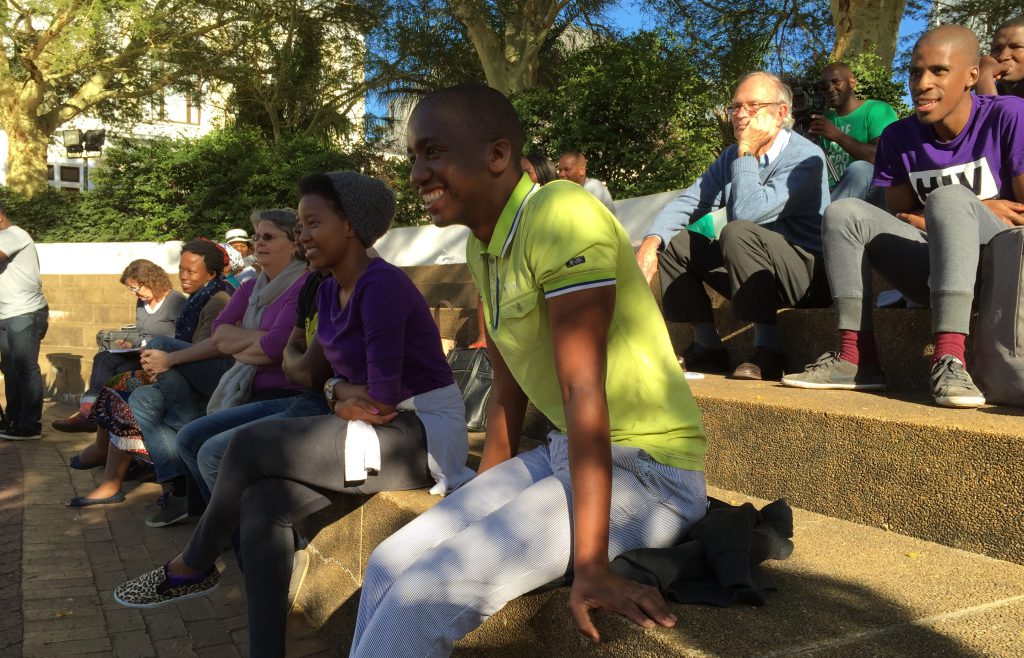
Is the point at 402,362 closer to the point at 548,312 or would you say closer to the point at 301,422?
the point at 301,422

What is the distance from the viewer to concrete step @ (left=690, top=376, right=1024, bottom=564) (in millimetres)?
2566

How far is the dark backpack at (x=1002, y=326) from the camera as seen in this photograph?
9.98ft

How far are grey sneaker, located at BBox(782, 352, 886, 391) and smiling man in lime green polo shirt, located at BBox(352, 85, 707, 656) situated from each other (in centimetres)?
169

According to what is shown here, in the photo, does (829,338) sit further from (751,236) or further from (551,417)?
(551,417)

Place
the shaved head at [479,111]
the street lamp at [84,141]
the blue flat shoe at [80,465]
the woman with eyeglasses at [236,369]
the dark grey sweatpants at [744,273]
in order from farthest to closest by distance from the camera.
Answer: the street lamp at [84,141]
the blue flat shoe at [80,465]
the woman with eyeglasses at [236,369]
the dark grey sweatpants at [744,273]
the shaved head at [479,111]

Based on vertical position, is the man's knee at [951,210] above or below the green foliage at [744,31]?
below

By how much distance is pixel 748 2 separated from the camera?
15.6m

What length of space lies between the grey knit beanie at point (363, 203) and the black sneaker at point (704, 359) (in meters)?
1.83

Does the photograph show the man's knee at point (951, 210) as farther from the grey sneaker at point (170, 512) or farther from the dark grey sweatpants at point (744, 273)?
the grey sneaker at point (170, 512)

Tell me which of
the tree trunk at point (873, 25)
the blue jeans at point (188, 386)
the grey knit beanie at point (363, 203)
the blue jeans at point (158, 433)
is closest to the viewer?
the grey knit beanie at point (363, 203)

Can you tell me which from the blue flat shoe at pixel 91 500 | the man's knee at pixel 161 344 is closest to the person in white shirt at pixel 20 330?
the blue flat shoe at pixel 91 500

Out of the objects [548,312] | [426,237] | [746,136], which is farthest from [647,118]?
[548,312]

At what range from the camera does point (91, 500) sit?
5891 mm

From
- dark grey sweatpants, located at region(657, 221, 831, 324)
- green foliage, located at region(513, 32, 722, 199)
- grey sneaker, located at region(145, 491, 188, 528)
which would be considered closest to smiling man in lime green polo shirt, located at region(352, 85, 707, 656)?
dark grey sweatpants, located at region(657, 221, 831, 324)
